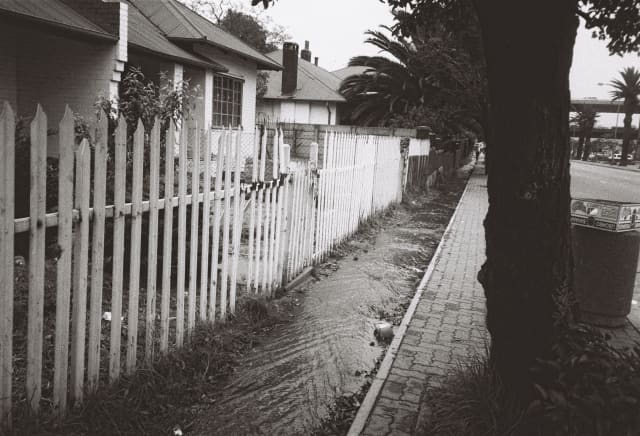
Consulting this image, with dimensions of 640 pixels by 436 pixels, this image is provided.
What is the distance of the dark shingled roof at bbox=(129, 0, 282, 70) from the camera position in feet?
52.8

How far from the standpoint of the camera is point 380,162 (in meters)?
11.4

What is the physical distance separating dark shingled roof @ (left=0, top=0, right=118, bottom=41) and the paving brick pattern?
25.2 ft

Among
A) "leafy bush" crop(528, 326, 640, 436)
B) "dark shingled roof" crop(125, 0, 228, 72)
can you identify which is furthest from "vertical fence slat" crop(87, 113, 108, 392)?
"dark shingled roof" crop(125, 0, 228, 72)

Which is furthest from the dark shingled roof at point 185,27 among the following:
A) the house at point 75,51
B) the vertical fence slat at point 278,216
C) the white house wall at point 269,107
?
the white house wall at point 269,107

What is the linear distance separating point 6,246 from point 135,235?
94cm

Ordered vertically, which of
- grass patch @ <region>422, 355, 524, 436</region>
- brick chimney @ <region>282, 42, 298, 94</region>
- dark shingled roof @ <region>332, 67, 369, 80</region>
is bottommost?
grass patch @ <region>422, 355, 524, 436</region>

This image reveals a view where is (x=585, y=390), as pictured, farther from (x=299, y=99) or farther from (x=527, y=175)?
(x=299, y=99)

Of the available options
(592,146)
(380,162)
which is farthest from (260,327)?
(592,146)

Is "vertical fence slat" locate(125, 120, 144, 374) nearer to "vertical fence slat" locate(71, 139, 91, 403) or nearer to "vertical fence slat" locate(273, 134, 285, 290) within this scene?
"vertical fence slat" locate(71, 139, 91, 403)

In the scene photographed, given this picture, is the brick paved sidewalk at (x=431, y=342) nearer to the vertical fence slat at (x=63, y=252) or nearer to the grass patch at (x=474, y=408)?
the grass patch at (x=474, y=408)

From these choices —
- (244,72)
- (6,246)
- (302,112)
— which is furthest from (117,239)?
(302,112)

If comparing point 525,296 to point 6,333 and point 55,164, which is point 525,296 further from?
point 55,164

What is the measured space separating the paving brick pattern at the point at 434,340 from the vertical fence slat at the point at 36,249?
1889 millimetres

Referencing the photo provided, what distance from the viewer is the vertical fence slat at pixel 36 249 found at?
8.98 ft
